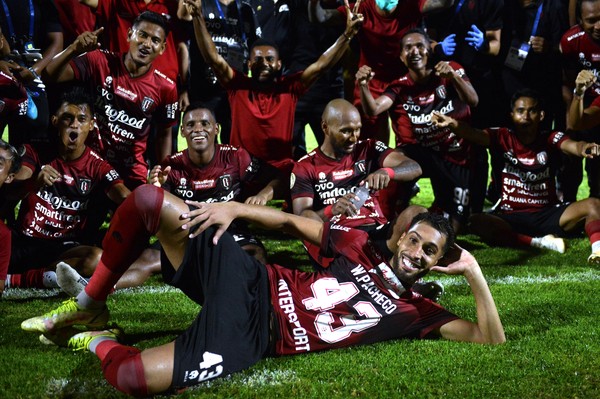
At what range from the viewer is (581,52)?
7.20 m

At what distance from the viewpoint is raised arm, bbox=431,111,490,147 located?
23.2 ft

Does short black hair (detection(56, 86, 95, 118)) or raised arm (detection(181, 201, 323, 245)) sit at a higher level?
short black hair (detection(56, 86, 95, 118))

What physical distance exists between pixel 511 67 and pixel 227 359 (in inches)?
201

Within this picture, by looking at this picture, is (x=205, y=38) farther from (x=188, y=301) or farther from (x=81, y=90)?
(x=188, y=301)

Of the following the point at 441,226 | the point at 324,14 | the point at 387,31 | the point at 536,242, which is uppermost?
the point at 324,14

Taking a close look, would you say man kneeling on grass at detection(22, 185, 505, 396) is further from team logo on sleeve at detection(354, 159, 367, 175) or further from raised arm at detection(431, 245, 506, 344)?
team logo on sleeve at detection(354, 159, 367, 175)

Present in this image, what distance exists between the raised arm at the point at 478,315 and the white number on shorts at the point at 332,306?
0.41 metres

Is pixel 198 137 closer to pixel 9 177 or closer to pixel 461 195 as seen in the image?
pixel 9 177

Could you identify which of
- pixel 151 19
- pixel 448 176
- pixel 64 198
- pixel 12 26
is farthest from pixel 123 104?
pixel 448 176

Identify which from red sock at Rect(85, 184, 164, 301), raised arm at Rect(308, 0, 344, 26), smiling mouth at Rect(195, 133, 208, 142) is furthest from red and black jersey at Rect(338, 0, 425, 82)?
red sock at Rect(85, 184, 164, 301)

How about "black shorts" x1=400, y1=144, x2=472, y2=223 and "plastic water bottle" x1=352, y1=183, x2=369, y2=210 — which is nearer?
"plastic water bottle" x1=352, y1=183, x2=369, y2=210

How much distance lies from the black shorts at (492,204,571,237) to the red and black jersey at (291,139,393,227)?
4.90ft

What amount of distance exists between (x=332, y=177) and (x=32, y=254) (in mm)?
2305

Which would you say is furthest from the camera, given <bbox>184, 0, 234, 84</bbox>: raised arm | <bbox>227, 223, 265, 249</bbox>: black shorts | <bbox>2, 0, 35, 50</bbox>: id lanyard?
<bbox>2, 0, 35, 50</bbox>: id lanyard
